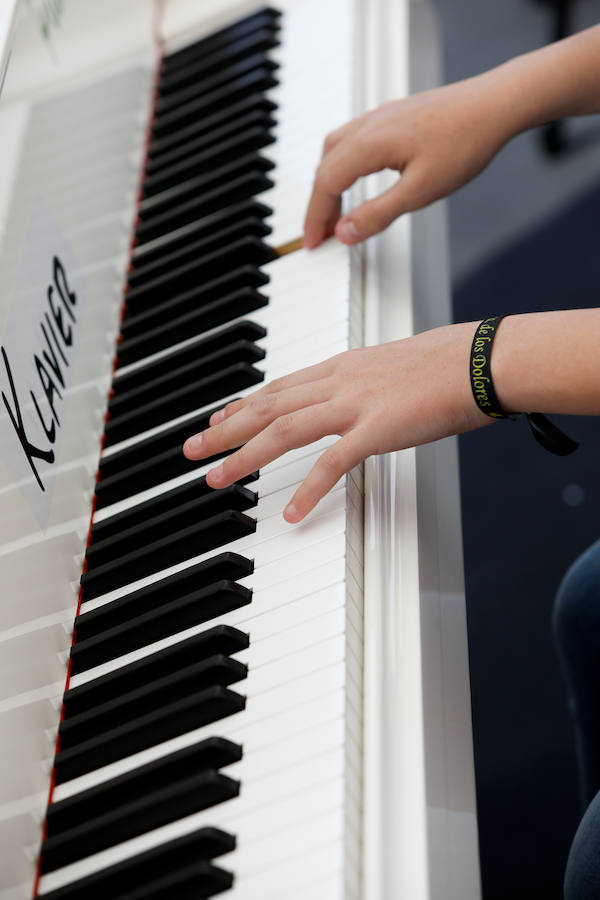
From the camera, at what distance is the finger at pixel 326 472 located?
3.11 feet

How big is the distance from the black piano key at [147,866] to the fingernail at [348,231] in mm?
762

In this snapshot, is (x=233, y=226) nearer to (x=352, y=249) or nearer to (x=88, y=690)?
(x=352, y=249)

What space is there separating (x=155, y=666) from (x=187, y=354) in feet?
1.44

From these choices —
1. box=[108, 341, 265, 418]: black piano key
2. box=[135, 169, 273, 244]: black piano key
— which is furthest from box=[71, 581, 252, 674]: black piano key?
box=[135, 169, 273, 244]: black piano key

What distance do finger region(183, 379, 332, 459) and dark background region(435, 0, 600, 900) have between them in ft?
3.01

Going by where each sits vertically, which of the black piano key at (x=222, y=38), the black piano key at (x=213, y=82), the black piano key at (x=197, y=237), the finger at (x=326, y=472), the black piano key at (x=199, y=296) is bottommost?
the finger at (x=326, y=472)

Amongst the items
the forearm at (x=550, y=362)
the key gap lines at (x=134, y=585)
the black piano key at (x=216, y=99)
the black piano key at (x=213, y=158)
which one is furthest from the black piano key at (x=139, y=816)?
the black piano key at (x=216, y=99)

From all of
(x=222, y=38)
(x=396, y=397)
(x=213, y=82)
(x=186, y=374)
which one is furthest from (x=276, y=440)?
(x=222, y=38)

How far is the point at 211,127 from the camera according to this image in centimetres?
151

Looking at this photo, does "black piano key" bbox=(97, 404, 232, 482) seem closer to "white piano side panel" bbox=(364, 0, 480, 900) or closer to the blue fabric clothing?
"white piano side panel" bbox=(364, 0, 480, 900)

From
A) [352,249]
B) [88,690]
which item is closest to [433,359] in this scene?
[352,249]

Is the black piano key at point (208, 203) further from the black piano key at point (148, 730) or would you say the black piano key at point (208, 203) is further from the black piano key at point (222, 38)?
the black piano key at point (148, 730)

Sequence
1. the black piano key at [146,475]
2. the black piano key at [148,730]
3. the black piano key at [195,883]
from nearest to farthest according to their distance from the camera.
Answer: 1. the black piano key at [195,883]
2. the black piano key at [148,730]
3. the black piano key at [146,475]

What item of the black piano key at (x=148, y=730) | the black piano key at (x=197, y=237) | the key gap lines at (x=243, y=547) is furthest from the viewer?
the black piano key at (x=197, y=237)
